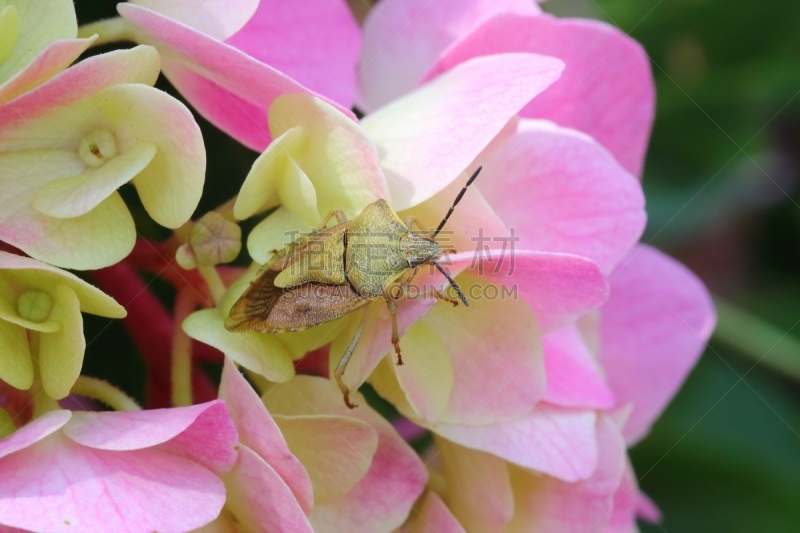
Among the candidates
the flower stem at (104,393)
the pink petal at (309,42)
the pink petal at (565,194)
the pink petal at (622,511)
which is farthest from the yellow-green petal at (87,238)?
the pink petal at (622,511)

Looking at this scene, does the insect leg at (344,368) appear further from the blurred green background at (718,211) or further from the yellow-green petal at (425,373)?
the blurred green background at (718,211)

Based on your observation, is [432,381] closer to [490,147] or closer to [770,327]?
[490,147]

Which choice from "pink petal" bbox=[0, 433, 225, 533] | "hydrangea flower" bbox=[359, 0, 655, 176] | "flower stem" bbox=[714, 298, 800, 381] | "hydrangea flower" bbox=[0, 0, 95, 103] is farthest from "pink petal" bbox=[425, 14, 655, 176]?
"flower stem" bbox=[714, 298, 800, 381]

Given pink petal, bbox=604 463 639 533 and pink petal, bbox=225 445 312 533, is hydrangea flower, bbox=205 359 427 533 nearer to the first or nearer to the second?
pink petal, bbox=225 445 312 533

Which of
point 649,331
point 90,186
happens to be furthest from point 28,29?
point 649,331

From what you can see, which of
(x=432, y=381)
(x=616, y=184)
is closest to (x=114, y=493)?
(x=432, y=381)

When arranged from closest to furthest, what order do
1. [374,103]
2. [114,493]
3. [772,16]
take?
[114,493] < [374,103] < [772,16]

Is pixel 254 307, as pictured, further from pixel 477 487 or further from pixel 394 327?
pixel 477 487
